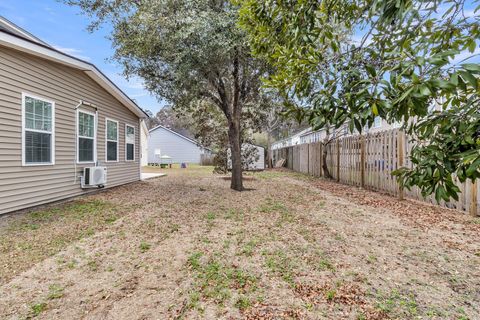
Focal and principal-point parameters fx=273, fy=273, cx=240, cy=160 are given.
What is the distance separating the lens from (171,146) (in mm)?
30375

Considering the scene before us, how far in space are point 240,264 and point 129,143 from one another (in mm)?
8954

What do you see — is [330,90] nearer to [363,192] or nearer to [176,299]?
[176,299]

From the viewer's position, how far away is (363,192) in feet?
27.0

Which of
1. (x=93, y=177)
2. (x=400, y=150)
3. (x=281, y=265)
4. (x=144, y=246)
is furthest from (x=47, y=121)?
(x=400, y=150)

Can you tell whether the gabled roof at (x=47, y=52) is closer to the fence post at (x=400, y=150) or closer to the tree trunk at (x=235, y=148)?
the tree trunk at (x=235, y=148)

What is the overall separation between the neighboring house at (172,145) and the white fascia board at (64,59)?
20.3 meters

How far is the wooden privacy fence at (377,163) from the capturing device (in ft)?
17.7

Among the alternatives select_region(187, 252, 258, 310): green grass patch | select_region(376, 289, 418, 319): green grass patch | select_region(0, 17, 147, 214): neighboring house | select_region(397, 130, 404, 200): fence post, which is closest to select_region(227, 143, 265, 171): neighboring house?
select_region(0, 17, 147, 214): neighboring house

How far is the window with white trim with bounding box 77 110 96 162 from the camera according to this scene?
24.5ft

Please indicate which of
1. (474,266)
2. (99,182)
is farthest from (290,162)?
(474,266)

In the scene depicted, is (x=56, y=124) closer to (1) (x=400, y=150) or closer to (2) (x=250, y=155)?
(1) (x=400, y=150)

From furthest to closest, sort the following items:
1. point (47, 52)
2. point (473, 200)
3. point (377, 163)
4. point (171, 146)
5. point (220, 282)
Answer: point (171, 146)
point (377, 163)
point (47, 52)
point (473, 200)
point (220, 282)

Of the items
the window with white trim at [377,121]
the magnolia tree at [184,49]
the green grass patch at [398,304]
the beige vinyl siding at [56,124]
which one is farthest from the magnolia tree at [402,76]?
the beige vinyl siding at [56,124]

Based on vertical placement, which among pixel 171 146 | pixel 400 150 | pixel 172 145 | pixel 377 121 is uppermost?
pixel 377 121
